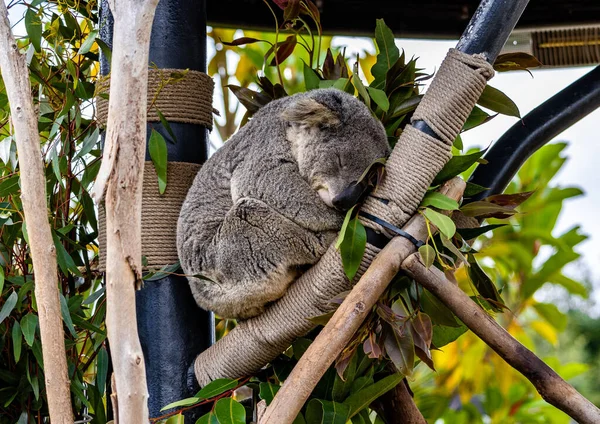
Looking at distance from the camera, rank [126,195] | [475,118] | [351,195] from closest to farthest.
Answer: [126,195], [351,195], [475,118]

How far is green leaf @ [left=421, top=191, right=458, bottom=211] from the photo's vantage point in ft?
4.77

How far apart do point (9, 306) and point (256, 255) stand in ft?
1.84

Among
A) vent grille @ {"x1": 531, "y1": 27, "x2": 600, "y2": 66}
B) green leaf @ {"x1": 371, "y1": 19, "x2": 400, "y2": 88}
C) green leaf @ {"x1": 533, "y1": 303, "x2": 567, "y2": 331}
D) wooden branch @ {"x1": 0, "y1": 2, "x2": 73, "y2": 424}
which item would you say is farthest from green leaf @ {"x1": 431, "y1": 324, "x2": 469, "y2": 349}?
green leaf @ {"x1": 533, "y1": 303, "x2": 567, "y2": 331}

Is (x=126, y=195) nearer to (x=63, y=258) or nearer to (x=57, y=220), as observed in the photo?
(x=63, y=258)

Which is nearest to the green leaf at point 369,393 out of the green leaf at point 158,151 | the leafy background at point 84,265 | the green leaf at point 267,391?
the leafy background at point 84,265

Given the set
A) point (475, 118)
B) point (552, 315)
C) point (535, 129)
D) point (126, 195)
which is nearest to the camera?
point (126, 195)

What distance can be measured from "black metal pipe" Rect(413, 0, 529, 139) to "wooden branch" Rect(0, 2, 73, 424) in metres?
0.77

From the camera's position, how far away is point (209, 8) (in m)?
2.40

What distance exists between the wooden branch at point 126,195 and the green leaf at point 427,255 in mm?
535

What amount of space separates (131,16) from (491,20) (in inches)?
30.0

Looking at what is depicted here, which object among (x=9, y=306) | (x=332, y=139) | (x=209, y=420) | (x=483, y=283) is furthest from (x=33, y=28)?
(x=483, y=283)

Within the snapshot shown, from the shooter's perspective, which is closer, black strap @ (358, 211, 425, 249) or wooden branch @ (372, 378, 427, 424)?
→ black strap @ (358, 211, 425, 249)

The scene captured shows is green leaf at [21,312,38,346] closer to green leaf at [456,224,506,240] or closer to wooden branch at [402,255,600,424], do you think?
wooden branch at [402,255,600,424]

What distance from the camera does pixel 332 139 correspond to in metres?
1.80
